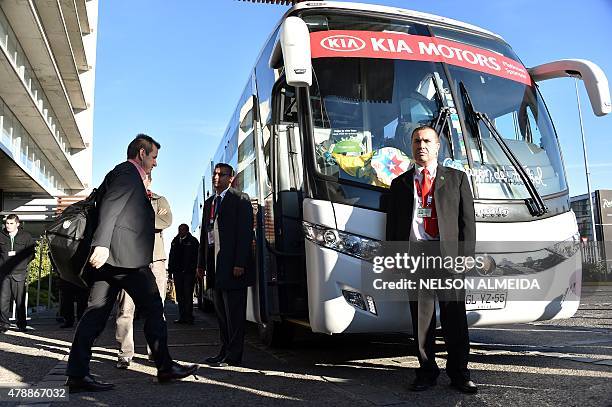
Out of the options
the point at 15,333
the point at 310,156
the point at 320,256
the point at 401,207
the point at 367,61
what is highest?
the point at 367,61

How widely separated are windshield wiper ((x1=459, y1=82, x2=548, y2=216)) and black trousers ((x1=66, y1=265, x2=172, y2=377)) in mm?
3030

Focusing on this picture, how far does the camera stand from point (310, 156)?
484 cm

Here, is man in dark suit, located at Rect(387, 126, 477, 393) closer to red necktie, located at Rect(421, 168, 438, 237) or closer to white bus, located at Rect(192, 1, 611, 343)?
red necktie, located at Rect(421, 168, 438, 237)

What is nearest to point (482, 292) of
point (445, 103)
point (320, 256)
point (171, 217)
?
point (320, 256)

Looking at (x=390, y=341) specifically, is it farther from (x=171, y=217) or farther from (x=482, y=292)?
(x=171, y=217)

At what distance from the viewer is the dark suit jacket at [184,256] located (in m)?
11.0

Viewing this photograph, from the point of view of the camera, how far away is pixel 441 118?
16.5 ft

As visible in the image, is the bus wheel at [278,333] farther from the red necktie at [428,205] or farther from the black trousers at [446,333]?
the red necktie at [428,205]

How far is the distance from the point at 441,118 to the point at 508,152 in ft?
2.16

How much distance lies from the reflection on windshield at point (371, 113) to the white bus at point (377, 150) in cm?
1

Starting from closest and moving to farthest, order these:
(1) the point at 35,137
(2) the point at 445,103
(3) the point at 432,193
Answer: (3) the point at 432,193 < (2) the point at 445,103 < (1) the point at 35,137

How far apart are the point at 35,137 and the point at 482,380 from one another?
27169mm

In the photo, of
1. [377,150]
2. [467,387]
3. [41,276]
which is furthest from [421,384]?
[41,276]

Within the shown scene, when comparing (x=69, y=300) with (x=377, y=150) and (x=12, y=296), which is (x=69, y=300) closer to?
(x=12, y=296)
